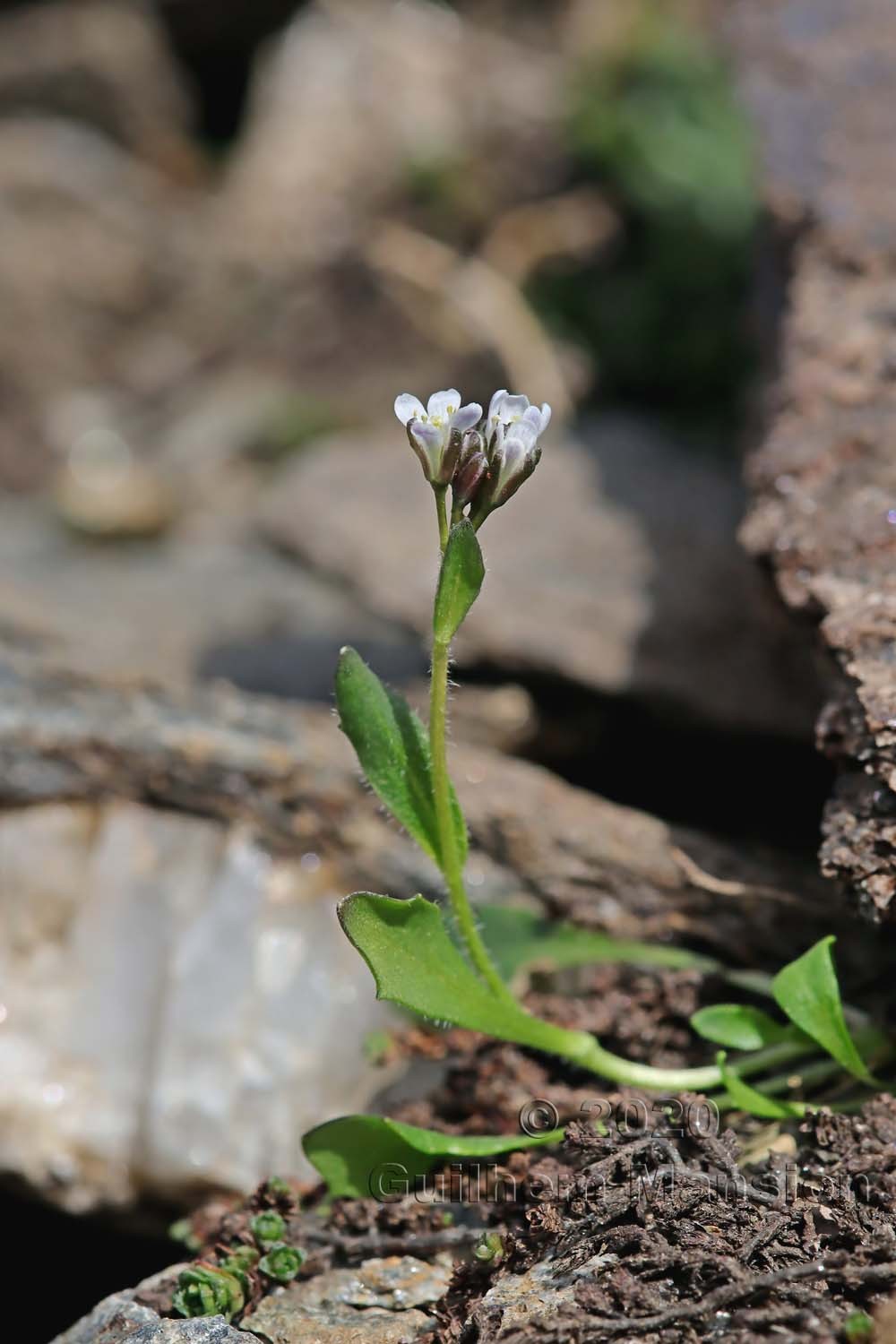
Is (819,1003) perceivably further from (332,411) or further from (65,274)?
(65,274)

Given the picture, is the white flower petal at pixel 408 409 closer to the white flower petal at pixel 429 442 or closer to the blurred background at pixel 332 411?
the white flower petal at pixel 429 442

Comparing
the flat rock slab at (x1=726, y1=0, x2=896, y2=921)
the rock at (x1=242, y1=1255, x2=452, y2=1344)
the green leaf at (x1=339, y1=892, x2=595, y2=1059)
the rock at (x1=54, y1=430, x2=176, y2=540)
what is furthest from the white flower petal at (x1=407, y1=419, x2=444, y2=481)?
the rock at (x1=54, y1=430, x2=176, y2=540)

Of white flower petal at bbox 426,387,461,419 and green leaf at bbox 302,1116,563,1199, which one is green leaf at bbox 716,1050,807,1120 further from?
white flower petal at bbox 426,387,461,419

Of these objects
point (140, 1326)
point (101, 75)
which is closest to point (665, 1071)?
point (140, 1326)

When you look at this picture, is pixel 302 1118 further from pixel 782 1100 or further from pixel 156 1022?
pixel 782 1100

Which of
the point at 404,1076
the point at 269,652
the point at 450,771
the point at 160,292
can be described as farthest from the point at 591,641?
the point at 160,292
